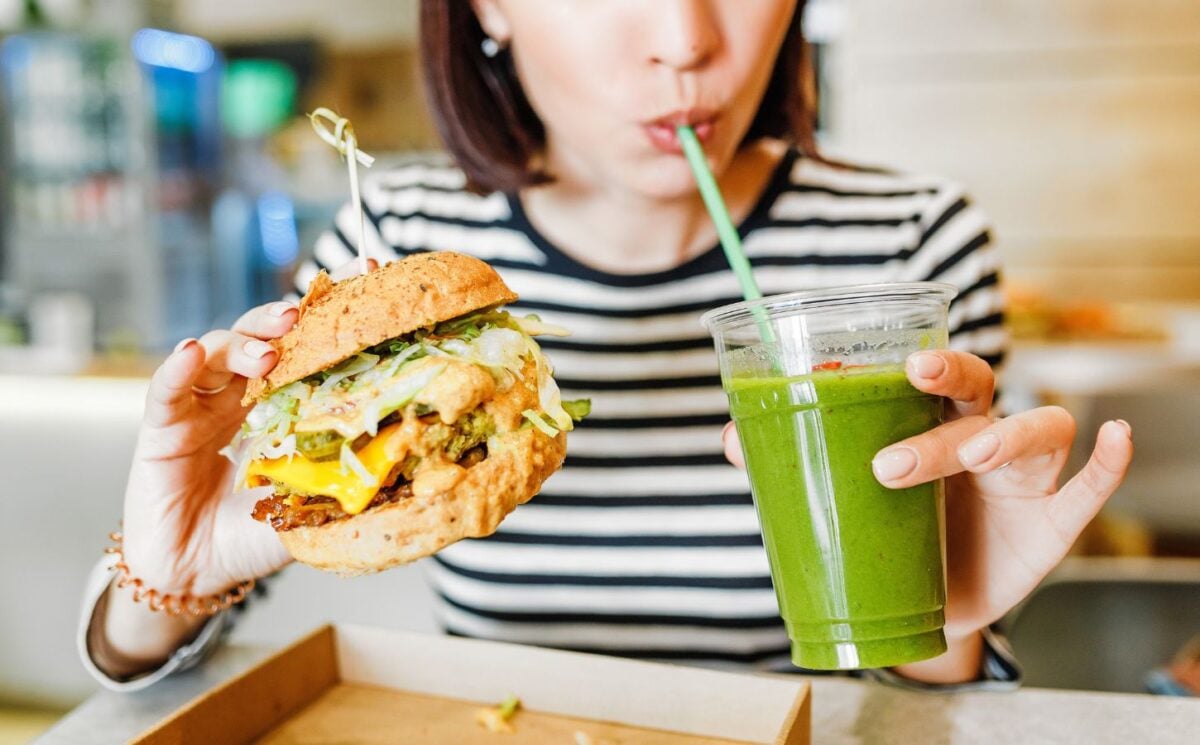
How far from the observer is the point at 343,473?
98 cm

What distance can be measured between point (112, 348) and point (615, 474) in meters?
4.40

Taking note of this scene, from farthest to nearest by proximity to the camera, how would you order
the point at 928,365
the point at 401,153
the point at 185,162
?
the point at 401,153 → the point at 185,162 → the point at 928,365

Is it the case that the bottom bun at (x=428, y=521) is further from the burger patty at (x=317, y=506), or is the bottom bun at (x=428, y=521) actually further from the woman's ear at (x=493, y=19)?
the woman's ear at (x=493, y=19)

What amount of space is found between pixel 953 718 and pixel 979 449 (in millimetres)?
408

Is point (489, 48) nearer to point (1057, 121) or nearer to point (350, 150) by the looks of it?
point (350, 150)

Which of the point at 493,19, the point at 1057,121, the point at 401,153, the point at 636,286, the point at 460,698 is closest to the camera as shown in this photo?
the point at 460,698

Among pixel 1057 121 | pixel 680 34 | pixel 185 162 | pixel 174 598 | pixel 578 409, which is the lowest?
pixel 174 598

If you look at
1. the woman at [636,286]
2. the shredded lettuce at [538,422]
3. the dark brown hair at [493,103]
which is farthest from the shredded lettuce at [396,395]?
the dark brown hair at [493,103]

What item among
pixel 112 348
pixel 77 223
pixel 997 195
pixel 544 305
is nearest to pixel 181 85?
pixel 77 223

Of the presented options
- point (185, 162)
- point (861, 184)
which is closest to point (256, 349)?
point (861, 184)

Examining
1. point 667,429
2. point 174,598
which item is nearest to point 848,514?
point 667,429

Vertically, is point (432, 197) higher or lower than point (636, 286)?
higher

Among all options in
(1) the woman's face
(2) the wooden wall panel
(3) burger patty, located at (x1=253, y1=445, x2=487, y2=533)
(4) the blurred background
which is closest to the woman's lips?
(1) the woman's face

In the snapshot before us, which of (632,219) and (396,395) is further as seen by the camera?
(632,219)
